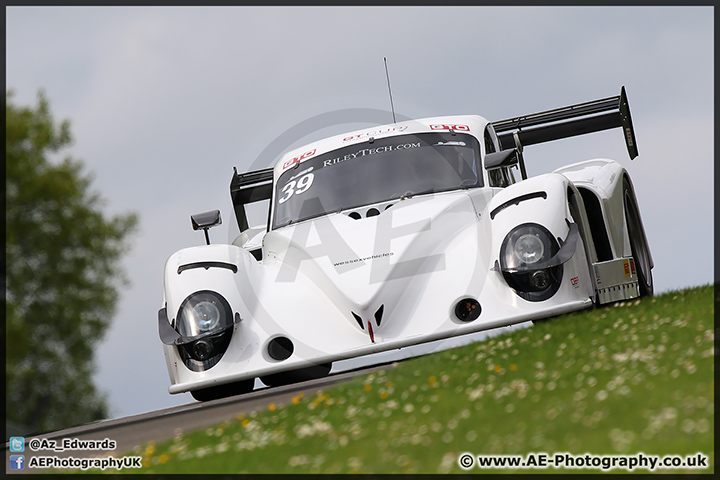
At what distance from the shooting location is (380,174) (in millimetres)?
8391

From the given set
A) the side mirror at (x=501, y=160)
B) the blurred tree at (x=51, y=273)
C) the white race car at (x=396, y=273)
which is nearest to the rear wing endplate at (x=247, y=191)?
the white race car at (x=396, y=273)

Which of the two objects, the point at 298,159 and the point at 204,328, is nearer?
the point at 204,328

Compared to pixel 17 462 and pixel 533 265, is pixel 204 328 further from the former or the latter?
pixel 533 265

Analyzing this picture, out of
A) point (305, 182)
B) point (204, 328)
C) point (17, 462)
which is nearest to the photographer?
point (17, 462)

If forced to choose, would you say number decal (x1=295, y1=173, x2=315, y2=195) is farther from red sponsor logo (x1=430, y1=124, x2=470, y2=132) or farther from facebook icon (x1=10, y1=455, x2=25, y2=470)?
facebook icon (x1=10, y1=455, x2=25, y2=470)

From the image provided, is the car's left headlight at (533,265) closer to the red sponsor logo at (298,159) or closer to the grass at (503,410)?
the grass at (503,410)

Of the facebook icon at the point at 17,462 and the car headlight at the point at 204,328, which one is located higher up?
the car headlight at the point at 204,328

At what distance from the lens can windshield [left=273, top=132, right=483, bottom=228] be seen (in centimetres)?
821

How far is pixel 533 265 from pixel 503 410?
2.40 meters

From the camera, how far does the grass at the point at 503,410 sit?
A: 358 centimetres

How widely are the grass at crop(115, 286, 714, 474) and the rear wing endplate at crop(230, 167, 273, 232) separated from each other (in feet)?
15.1

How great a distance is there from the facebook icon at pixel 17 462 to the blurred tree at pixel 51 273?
53.6 ft

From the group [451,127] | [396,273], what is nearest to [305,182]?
[451,127]

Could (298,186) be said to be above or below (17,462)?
above
